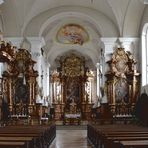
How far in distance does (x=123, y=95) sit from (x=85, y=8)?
5.33m

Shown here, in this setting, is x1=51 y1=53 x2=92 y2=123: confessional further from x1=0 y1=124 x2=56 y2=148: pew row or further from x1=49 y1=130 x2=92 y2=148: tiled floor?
x1=0 y1=124 x2=56 y2=148: pew row

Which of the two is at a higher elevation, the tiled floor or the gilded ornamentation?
the gilded ornamentation

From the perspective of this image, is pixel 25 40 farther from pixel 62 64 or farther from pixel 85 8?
pixel 62 64

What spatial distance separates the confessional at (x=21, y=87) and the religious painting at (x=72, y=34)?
622cm

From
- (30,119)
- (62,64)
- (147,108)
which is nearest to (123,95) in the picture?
(147,108)

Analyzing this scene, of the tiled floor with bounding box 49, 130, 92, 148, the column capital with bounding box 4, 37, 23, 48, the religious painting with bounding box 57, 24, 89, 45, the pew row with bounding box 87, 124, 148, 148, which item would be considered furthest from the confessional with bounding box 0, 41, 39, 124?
the pew row with bounding box 87, 124, 148, 148

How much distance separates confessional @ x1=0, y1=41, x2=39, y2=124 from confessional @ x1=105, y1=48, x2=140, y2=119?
415 cm

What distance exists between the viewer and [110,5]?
70.3ft

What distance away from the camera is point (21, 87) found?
2245 centimetres

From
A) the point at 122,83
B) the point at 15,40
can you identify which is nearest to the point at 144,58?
the point at 122,83

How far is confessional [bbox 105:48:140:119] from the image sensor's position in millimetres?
21906

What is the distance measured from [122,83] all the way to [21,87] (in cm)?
550

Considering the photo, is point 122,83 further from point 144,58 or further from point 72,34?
point 72,34

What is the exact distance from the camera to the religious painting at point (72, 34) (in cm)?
2792
